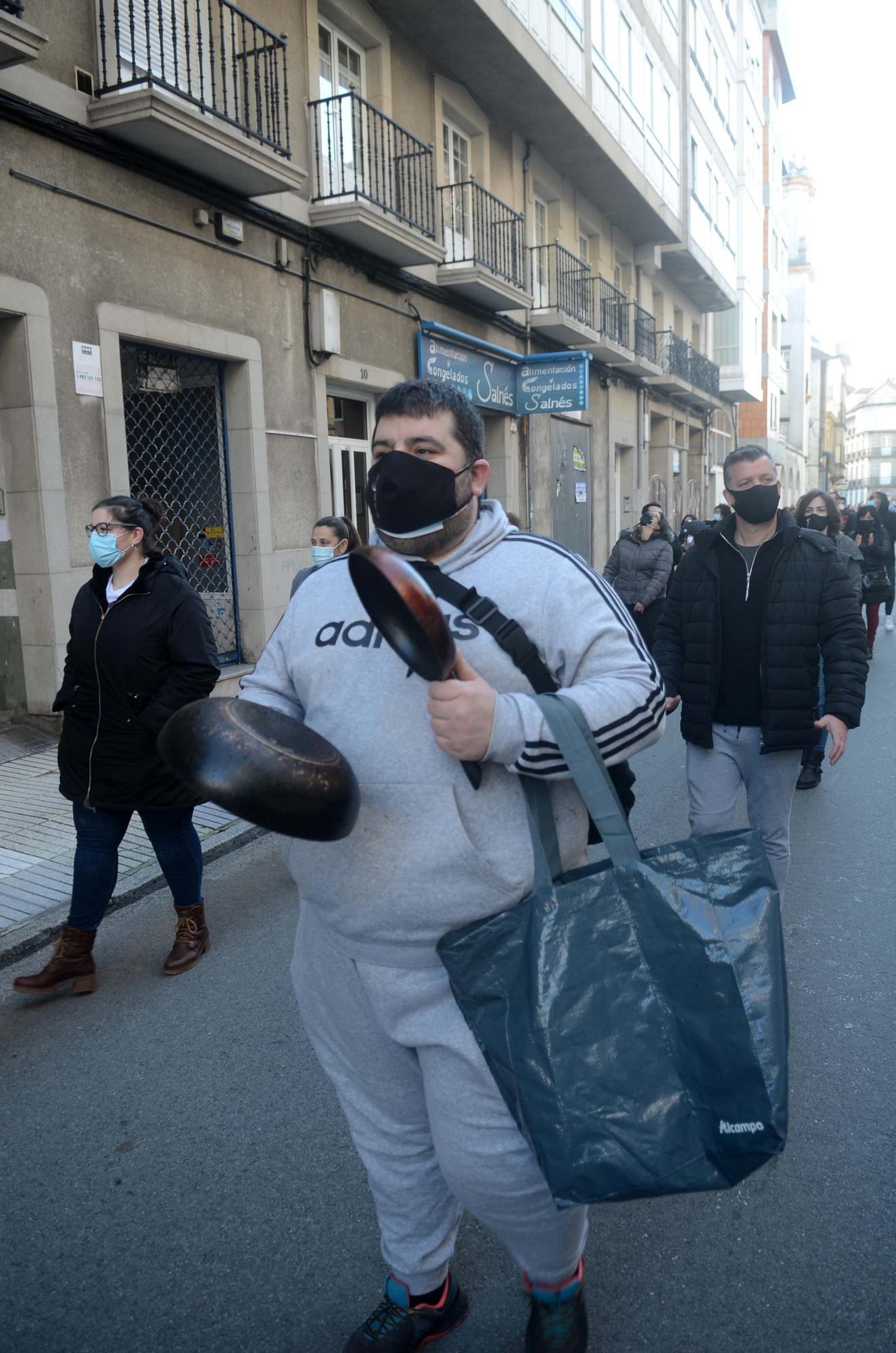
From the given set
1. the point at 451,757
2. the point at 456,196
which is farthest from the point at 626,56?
the point at 451,757

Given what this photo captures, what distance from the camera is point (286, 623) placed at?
198cm

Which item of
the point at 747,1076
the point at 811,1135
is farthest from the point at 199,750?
the point at 811,1135

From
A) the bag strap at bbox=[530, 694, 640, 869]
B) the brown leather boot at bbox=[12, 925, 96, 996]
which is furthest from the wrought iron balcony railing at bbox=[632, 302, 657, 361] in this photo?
the bag strap at bbox=[530, 694, 640, 869]

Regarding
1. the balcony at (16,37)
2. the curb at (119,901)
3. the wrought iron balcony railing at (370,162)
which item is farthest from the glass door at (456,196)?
the curb at (119,901)

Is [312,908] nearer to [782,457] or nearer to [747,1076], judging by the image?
[747,1076]

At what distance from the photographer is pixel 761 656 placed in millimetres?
3846

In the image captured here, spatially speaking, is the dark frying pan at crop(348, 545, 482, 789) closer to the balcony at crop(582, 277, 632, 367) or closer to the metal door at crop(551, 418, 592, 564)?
the metal door at crop(551, 418, 592, 564)

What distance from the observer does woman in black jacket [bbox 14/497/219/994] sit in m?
3.83

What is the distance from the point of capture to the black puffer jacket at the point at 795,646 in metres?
3.75

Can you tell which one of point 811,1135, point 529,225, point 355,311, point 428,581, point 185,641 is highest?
point 529,225

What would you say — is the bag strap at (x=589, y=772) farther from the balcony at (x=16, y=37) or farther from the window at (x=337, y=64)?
the window at (x=337, y=64)

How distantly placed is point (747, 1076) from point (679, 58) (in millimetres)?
27524

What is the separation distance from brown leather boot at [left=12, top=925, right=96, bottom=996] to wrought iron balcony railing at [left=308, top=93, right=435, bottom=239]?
8.62 meters

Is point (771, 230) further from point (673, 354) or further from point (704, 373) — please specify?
point (673, 354)
